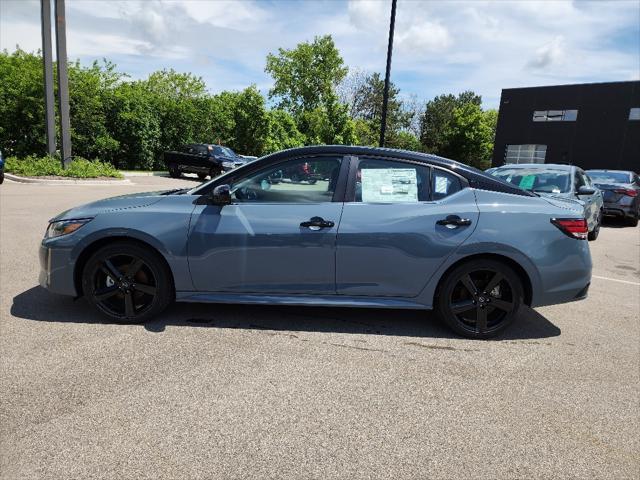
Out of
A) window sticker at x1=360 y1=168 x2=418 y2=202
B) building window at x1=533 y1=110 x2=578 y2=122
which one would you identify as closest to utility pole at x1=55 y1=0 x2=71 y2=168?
window sticker at x1=360 y1=168 x2=418 y2=202

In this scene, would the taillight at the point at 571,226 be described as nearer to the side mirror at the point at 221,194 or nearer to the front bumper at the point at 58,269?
the side mirror at the point at 221,194

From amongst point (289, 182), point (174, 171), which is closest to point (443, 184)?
point (289, 182)

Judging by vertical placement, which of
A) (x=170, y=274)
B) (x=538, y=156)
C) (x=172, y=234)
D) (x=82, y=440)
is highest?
(x=538, y=156)

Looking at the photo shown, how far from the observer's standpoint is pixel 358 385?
10.3 feet

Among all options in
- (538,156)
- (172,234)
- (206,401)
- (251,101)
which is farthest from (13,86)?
(538,156)

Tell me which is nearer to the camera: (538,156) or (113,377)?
(113,377)

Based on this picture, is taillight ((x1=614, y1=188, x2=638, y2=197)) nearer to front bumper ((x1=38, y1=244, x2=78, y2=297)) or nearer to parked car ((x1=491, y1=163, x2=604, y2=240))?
parked car ((x1=491, y1=163, x2=604, y2=240))

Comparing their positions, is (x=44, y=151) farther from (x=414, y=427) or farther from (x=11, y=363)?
(x=414, y=427)

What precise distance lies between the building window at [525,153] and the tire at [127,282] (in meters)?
38.2

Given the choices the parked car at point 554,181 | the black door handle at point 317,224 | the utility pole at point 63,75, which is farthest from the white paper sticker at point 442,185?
the utility pole at point 63,75

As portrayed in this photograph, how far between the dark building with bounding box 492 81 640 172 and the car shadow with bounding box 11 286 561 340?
35.1 metres

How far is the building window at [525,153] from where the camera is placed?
37.2 m

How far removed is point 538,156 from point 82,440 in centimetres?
4015

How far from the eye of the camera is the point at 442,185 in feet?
13.2
